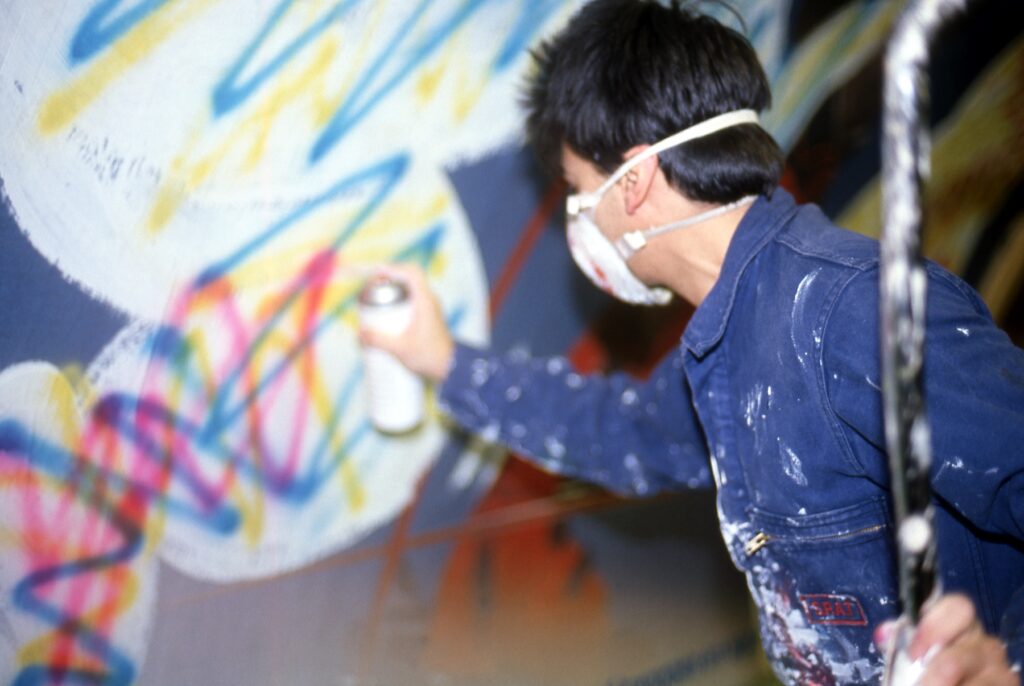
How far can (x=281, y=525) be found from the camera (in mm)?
1717

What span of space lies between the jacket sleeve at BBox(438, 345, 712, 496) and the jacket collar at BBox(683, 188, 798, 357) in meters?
0.31

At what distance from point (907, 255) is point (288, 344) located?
3.75 feet

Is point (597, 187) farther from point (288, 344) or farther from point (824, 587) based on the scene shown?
point (824, 587)

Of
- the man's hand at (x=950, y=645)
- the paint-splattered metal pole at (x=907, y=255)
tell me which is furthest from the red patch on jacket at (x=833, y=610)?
the paint-splattered metal pole at (x=907, y=255)

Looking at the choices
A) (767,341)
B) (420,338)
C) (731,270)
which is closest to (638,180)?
(731,270)

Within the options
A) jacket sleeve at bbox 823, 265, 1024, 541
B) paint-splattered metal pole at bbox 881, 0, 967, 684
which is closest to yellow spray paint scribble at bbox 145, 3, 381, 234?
jacket sleeve at bbox 823, 265, 1024, 541

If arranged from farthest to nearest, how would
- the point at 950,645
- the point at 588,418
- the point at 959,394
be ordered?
the point at 588,418, the point at 959,394, the point at 950,645

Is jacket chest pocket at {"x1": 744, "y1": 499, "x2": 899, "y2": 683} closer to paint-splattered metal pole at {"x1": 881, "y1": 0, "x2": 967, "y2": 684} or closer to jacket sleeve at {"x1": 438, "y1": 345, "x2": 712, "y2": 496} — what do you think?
jacket sleeve at {"x1": 438, "y1": 345, "x2": 712, "y2": 496}

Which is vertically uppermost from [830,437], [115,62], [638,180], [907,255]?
[115,62]

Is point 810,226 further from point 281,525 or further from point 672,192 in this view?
point 281,525

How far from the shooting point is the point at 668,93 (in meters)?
1.42

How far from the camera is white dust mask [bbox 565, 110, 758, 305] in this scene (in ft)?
4.74

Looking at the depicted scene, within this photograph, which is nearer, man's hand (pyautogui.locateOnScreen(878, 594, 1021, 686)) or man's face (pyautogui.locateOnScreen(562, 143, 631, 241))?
man's hand (pyautogui.locateOnScreen(878, 594, 1021, 686))

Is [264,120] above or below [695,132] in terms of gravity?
above
